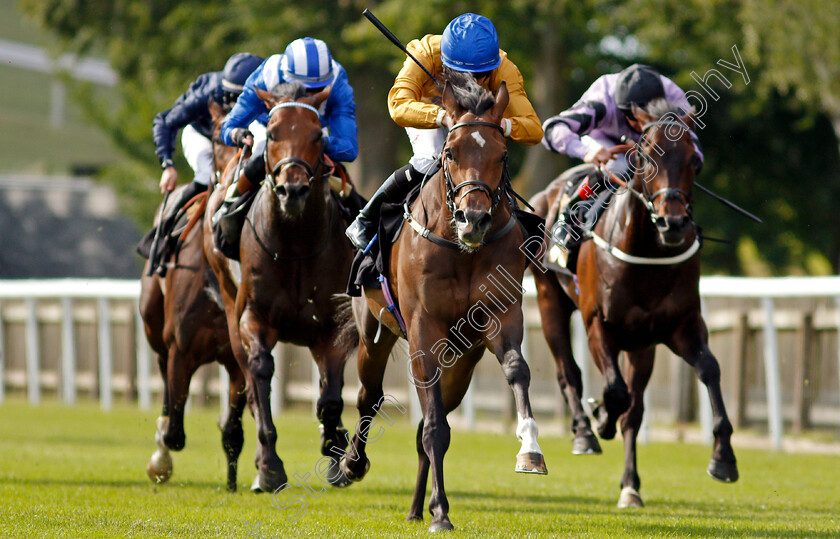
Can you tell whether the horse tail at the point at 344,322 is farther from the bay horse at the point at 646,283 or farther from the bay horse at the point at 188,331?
the bay horse at the point at 646,283

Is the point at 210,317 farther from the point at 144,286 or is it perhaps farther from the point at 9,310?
the point at 9,310

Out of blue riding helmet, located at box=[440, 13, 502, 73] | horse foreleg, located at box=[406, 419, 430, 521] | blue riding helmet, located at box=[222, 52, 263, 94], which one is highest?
blue riding helmet, located at box=[222, 52, 263, 94]

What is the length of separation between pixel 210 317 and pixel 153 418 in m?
6.53

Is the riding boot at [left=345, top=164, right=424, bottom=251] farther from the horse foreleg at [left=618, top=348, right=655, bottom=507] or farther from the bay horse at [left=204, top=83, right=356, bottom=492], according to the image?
the horse foreleg at [left=618, top=348, right=655, bottom=507]

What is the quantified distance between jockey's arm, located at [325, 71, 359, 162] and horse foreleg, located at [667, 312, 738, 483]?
2145mm

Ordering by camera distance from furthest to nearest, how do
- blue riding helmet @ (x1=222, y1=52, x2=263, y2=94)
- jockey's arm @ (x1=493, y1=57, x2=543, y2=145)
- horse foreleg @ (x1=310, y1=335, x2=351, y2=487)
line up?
blue riding helmet @ (x1=222, y1=52, x2=263, y2=94), horse foreleg @ (x1=310, y1=335, x2=351, y2=487), jockey's arm @ (x1=493, y1=57, x2=543, y2=145)

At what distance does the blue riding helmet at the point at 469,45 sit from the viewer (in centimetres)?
577

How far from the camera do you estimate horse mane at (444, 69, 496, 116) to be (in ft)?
17.8

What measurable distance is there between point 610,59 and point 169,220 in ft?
48.0

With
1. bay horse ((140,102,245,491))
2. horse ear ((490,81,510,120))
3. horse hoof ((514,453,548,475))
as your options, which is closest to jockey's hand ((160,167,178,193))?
bay horse ((140,102,245,491))

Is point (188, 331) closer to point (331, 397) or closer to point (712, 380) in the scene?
point (331, 397)

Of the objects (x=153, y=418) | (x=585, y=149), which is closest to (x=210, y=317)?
(x=585, y=149)

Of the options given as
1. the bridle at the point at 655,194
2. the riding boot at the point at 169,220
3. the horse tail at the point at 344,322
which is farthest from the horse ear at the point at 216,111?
the bridle at the point at 655,194

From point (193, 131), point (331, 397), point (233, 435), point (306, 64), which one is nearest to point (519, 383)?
point (331, 397)
